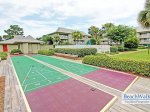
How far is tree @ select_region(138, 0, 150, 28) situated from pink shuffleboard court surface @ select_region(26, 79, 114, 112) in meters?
8.91

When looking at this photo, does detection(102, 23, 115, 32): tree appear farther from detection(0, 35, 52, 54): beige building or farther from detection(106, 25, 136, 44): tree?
detection(0, 35, 52, 54): beige building

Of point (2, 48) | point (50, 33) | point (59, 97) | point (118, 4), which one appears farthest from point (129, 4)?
point (50, 33)

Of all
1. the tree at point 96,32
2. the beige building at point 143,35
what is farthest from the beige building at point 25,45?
the beige building at point 143,35

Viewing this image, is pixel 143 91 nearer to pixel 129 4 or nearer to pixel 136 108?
pixel 136 108

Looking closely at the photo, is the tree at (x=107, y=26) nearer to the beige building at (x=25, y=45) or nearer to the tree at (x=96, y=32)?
the tree at (x=96, y=32)

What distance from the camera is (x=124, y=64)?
10.8 meters

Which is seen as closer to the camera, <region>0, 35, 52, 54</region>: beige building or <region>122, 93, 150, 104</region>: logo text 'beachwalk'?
<region>122, 93, 150, 104</region>: logo text 'beachwalk'

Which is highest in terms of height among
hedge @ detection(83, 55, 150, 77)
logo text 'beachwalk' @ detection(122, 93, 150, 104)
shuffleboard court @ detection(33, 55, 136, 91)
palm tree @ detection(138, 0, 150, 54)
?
palm tree @ detection(138, 0, 150, 54)

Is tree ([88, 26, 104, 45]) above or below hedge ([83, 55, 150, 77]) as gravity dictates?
above

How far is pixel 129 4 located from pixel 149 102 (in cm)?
1108

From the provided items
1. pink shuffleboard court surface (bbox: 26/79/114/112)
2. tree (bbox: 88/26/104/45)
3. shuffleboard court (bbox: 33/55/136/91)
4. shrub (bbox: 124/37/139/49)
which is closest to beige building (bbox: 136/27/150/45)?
tree (bbox: 88/26/104/45)

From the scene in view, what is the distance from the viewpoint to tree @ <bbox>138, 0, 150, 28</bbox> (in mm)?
11734

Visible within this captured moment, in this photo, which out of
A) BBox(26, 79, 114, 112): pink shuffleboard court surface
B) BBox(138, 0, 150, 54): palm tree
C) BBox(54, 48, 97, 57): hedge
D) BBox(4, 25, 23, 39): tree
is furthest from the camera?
BBox(4, 25, 23, 39): tree

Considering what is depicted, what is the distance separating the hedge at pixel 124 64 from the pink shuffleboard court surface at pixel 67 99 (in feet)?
15.1
